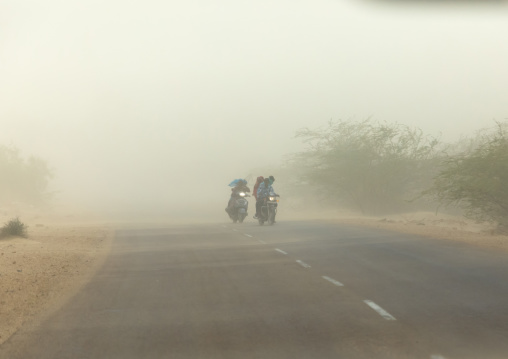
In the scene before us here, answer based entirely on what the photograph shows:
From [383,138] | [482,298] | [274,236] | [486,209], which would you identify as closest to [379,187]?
[383,138]

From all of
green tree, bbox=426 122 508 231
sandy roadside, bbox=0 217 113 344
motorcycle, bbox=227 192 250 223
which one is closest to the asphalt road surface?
sandy roadside, bbox=0 217 113 344

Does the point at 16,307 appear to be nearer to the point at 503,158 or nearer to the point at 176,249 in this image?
the point at 176,249

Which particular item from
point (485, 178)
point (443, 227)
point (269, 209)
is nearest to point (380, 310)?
point (485, 178)

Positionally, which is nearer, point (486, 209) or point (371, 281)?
point (371, 281)

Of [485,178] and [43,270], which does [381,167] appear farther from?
[43,270]

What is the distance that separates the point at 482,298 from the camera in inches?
408

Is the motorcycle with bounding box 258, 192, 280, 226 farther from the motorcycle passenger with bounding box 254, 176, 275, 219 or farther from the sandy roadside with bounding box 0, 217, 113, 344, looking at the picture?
the sandy roadside with bounding box 0, 217, 113, 344

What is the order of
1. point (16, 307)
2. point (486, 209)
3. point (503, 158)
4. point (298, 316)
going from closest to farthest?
point (298, 316)
point (16, 307)
point (503, 158)
point (486, 209)

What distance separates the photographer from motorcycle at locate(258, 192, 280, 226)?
31.4 metres

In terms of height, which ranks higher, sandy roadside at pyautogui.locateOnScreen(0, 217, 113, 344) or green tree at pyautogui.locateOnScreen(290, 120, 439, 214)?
green tree at pyautogui.locateOnScreen(290, 120, 439, 214)

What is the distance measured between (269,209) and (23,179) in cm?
5162

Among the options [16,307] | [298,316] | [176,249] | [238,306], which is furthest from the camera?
[176,249]

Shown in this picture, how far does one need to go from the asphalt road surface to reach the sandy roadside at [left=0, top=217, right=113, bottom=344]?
40cm

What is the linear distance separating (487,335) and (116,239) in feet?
66.0
